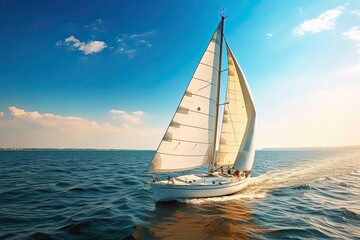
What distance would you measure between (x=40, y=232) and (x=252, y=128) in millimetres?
17493

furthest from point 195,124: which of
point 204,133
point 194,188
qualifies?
point 194,188

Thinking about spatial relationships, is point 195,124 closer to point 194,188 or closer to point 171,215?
point 194,188

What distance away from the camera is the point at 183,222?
1316 cm

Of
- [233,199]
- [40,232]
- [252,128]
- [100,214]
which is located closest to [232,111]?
[252,128]

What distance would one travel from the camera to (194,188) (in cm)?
1681

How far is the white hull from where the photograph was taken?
16.3 metres

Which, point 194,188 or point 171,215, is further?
point 194,188

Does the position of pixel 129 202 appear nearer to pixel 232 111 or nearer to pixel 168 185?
pixel 168 185

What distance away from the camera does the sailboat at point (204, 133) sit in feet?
56.2

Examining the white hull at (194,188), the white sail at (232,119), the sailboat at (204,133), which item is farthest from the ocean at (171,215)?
the white sail at (232,119)

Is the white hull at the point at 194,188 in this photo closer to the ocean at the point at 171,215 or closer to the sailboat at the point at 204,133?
the sailboat at the point at 204,133

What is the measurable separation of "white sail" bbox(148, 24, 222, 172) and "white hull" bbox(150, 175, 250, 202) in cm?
140

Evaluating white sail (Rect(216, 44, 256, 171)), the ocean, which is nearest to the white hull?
the ocean

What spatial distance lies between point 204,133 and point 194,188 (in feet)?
15.9
